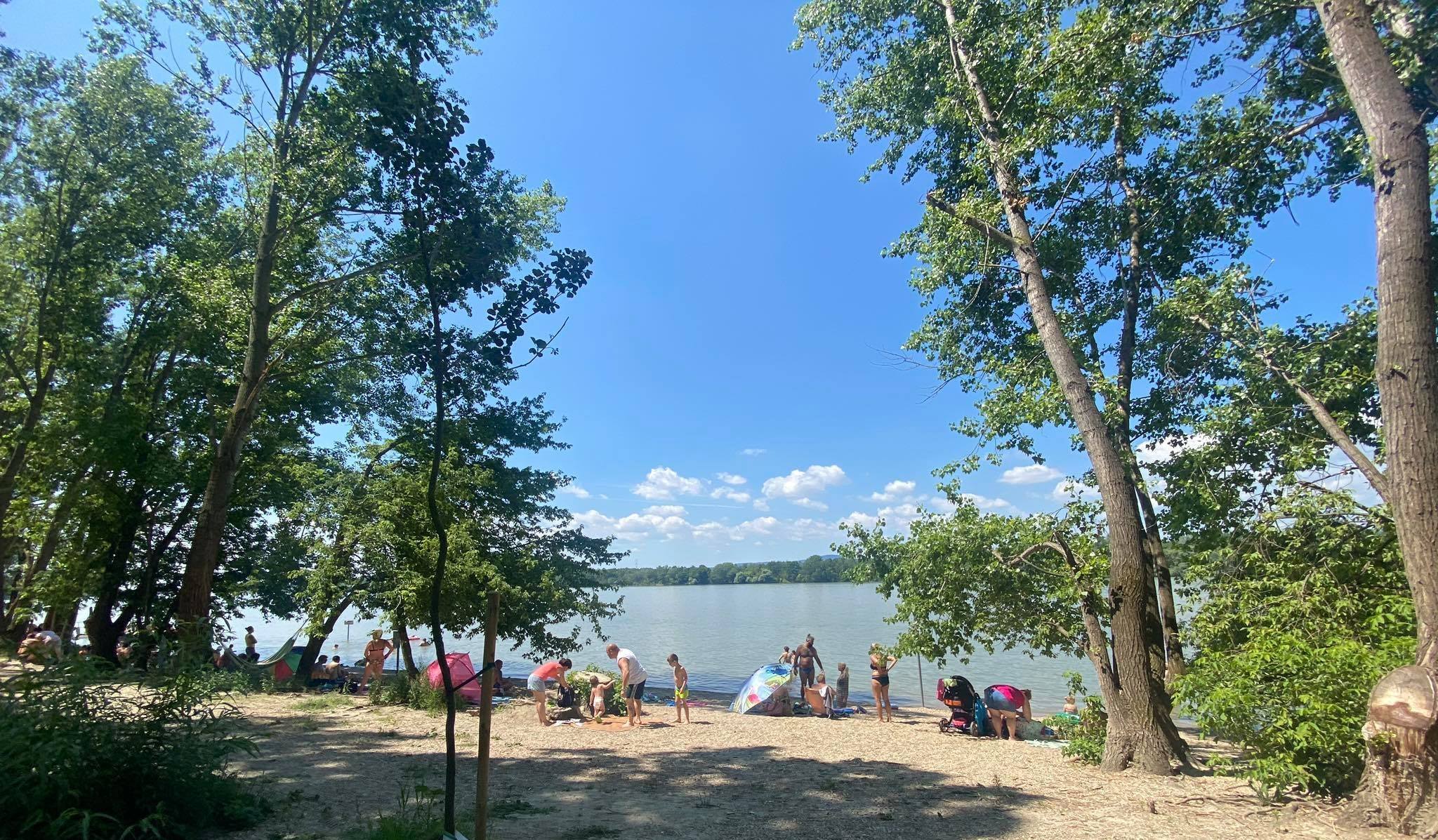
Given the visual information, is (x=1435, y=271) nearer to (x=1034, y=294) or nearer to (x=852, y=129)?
(x=1034, y=294)

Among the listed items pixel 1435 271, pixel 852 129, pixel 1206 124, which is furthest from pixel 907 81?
pixel 1435 271

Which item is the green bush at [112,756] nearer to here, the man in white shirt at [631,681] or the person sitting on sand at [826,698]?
the man in white shirt at [631,681]

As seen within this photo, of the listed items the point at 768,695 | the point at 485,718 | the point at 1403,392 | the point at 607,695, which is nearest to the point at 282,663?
the point at 607,695

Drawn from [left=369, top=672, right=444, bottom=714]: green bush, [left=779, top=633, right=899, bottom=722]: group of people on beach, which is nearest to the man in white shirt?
[left=369, top=672, right=444, bottom=714]: green bush

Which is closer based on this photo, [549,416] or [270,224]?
[270,224]

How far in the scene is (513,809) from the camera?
235 inches

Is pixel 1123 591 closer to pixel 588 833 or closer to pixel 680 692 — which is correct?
pixel 588 833

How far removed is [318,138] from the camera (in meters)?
11.2

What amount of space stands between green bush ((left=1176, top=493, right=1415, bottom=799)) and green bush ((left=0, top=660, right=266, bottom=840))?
775cm

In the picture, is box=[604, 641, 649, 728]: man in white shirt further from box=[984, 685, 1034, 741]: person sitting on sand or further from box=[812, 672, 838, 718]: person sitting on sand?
box=[984, 685, 1034, 741]: person sitting on sand

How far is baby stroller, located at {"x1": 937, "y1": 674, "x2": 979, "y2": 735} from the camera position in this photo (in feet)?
37.4

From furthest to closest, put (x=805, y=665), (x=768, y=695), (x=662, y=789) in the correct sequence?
(x=805, y=665) → (x=768, y=695) → (x=662, y=789)

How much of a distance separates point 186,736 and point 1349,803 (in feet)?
27.8

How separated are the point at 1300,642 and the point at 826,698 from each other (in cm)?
904
